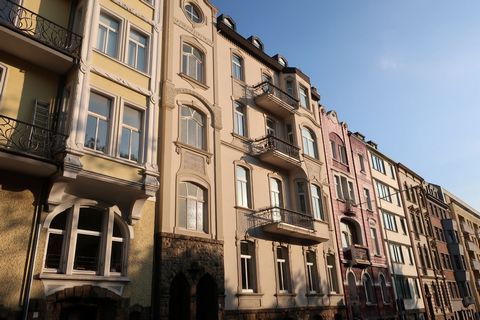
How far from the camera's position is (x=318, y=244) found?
20.8m

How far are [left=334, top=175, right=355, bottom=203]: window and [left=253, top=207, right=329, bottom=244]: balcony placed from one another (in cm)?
580

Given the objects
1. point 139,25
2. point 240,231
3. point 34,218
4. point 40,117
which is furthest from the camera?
point 240,231

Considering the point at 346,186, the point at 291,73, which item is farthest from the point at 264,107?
the point at 346,186

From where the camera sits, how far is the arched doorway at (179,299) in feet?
43.9

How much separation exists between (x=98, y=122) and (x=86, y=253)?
4.09 metres

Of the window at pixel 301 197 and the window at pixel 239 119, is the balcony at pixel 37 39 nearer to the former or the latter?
the window at pixel 239 119

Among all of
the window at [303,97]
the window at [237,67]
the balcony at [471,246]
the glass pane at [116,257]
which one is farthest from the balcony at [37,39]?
the balcony at [471,246]

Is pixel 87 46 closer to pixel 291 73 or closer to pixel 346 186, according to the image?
pixel 291 73

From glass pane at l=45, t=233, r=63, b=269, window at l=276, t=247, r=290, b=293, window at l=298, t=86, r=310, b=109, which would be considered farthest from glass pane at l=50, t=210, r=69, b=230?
window at l=298, t=86, r=310, b=109

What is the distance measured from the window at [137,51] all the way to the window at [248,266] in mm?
8449

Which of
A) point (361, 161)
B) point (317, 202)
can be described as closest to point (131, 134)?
point (317, 202)

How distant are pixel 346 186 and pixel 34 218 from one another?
21418mm

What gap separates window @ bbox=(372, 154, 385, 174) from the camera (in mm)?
34347

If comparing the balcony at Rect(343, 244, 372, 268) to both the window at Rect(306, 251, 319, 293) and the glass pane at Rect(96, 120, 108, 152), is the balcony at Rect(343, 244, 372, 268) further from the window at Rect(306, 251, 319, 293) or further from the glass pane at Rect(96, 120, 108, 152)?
the glass pane at Rect(96, 120, 108, 152)
